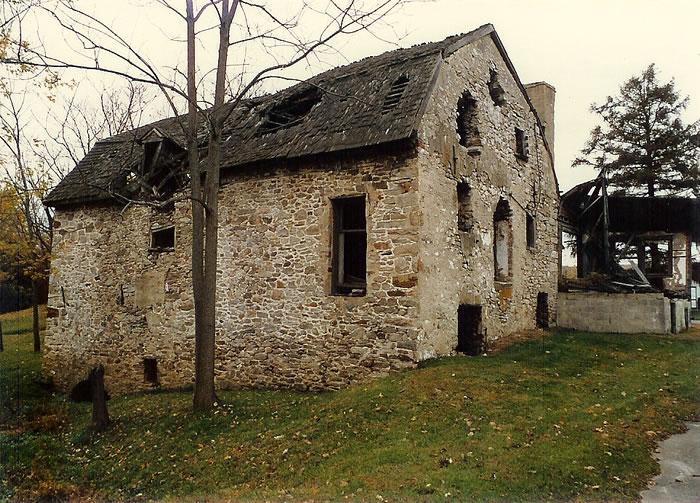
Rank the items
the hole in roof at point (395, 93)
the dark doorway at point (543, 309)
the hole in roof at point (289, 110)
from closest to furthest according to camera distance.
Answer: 1. the hole in roof at point (395, 93)
2. the hole in roof at point (289, 110)
3. the dark doorway at point (543, 309)

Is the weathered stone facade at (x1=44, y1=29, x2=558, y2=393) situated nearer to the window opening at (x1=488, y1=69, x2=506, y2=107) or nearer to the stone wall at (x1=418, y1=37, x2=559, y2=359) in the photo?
the stone wall at (x1=418, y1=37, x2=559, y2=359)

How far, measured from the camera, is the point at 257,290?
12.6 m

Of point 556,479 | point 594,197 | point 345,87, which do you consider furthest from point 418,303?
point 594,197

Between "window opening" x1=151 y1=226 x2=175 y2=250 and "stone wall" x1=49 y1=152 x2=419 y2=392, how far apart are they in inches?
9.1

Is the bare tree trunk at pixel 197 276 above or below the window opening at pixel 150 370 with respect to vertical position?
above

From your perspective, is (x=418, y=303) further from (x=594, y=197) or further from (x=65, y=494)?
(x=594, y=197)

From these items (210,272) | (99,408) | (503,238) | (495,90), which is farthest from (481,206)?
(99,408)

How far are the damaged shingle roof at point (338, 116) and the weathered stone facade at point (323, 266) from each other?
0.33 meters

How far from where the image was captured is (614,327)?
16.6 meters

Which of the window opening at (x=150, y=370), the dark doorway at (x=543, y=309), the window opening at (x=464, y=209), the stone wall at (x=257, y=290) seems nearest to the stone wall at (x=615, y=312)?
the dark doorway at (x=543, y=309)

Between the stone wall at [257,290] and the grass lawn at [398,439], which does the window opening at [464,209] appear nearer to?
the stone wall at [257,290]

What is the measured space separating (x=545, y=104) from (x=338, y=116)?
9.94 meters

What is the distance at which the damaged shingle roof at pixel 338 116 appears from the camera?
1106cm

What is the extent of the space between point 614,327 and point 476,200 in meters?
7.06
